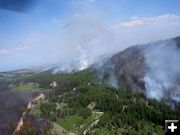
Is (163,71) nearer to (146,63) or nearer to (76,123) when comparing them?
(146,63)

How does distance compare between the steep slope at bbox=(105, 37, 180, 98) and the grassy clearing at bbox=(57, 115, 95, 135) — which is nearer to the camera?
the grassy clearing at bbox=(57, 115, 95, 135)

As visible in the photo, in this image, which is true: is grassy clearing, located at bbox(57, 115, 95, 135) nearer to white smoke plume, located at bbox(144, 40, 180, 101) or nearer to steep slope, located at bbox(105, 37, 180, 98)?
white smoke plume, located at bbox(144, 40, 180, 101)

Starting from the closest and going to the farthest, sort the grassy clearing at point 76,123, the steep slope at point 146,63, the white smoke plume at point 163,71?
the grassy clearing at point 76,123
the white smoke plume at point 163,71
the steep slope at point 146,63

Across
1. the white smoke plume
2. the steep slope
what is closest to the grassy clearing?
the white smoke plume

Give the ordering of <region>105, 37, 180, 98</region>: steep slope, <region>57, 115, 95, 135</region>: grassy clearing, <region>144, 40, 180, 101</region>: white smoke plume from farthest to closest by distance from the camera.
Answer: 1. <region>105, 37, 180, 98</region>: steep slope
2. <region>144, 40, 180, 101</region>: white smoke plume
3. <region>57, 115, 95, 135</region>: grassy clearing

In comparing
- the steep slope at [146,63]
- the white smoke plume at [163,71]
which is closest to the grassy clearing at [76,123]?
the white smoke plume at [163,71]

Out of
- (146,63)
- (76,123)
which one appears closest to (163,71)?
(146,63)

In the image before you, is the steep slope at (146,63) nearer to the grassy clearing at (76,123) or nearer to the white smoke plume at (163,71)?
the white smoke plume at (163,71)

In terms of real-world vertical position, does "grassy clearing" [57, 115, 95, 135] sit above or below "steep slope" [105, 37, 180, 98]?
below
